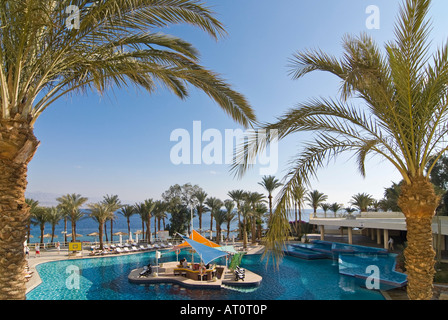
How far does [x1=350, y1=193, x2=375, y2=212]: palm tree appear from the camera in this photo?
3581cm

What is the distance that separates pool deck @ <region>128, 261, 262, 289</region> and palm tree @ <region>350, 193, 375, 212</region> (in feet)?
82.0

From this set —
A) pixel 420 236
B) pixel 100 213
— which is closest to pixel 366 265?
pixel 420 236

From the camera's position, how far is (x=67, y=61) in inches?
201

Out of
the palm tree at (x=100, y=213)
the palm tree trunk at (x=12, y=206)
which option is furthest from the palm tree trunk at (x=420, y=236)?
the palm tree at (x=100, y=213)

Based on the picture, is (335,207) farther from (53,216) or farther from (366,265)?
(53,216)

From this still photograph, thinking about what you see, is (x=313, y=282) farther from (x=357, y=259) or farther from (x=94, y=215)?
(x=94, y=215)

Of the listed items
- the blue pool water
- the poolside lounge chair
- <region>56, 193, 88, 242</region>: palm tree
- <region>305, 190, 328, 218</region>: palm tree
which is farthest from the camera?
<region>305, 190, 328, 218</region>: palm tree

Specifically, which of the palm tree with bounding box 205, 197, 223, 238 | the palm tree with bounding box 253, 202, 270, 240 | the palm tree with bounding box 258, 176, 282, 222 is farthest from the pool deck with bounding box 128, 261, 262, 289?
the palm tree with bounding box 205, 197, 223, 238

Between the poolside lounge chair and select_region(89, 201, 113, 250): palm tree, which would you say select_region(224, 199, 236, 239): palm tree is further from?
the poolside lounge chair

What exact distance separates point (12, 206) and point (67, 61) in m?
2.63

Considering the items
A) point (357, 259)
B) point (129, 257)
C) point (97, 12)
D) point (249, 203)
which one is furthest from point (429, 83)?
point (249, 203)

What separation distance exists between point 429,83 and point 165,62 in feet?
16.4

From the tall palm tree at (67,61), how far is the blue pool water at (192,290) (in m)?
9.76
